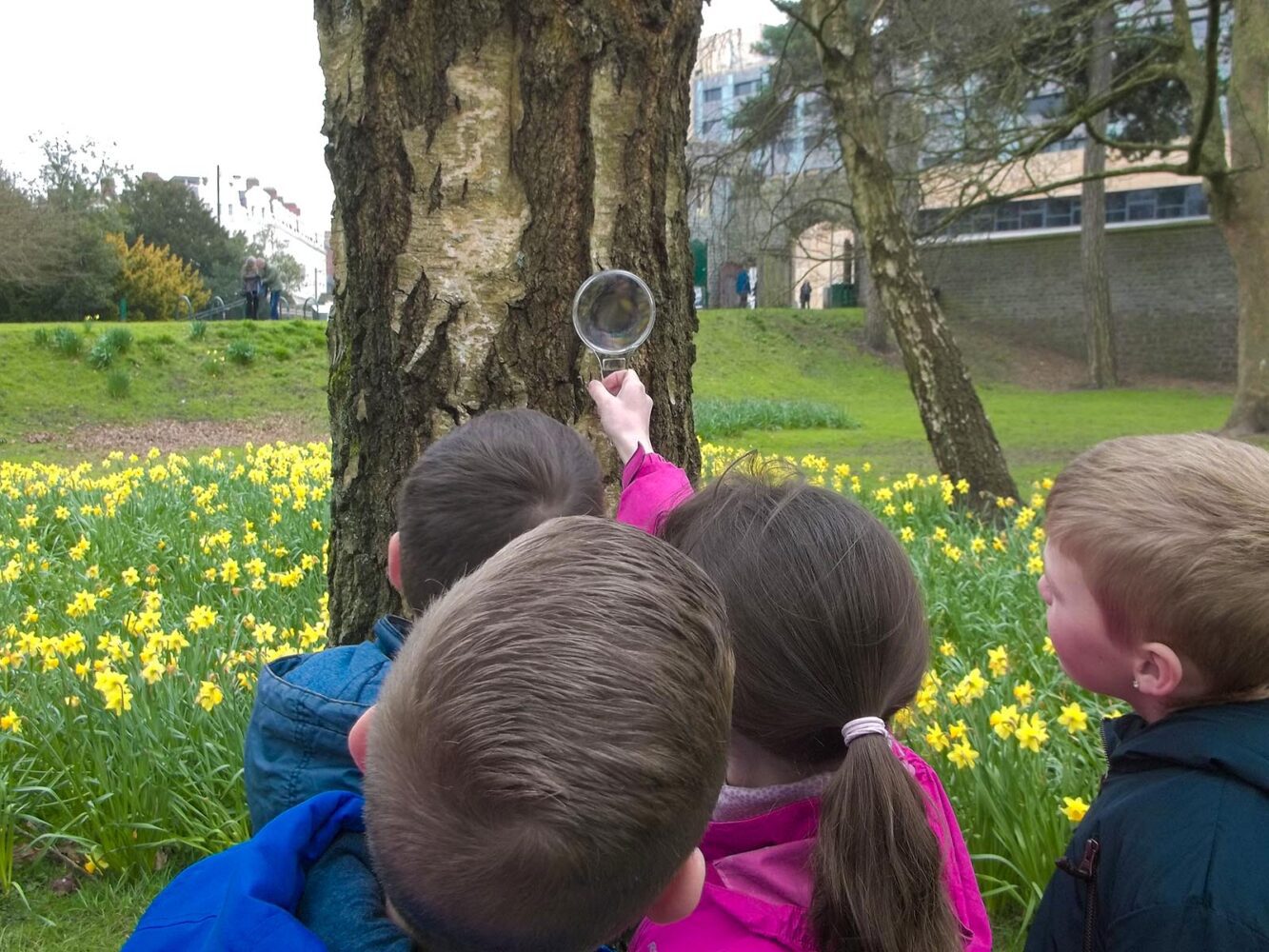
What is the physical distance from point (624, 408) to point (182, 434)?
14.0 meters

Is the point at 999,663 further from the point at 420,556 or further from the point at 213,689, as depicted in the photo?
the point at 213,689

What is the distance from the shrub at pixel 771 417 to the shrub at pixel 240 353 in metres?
7.72

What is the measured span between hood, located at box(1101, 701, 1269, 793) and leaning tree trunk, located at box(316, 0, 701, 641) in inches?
55.5

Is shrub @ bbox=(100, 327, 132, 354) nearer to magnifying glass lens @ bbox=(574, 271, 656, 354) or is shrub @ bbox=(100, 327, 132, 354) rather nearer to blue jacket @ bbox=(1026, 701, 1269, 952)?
magnifying glass lens @ bbox=(574, 271, 656, 354)

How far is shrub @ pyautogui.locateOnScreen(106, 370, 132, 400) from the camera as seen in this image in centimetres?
1595

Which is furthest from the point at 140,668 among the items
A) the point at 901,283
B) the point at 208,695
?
the point at 901,283

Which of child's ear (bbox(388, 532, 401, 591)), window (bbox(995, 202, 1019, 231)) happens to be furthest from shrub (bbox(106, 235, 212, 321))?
child's ear (bbox(388, 532, 401, 591))

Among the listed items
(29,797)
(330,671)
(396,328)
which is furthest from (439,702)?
(29,797)

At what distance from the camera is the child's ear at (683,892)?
108 centimetres

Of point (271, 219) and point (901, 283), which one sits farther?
point (271, 219)

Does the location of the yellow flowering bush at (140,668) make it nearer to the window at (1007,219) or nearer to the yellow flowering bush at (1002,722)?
the yellow flowering bush at (1002,722)

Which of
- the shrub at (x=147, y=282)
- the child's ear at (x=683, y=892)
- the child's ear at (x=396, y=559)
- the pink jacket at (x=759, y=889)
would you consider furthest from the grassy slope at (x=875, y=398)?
the shrub at (x=147, y=282)

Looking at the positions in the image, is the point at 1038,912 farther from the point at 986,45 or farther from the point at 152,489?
the point at 986,45

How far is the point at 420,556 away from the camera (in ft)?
5.67
